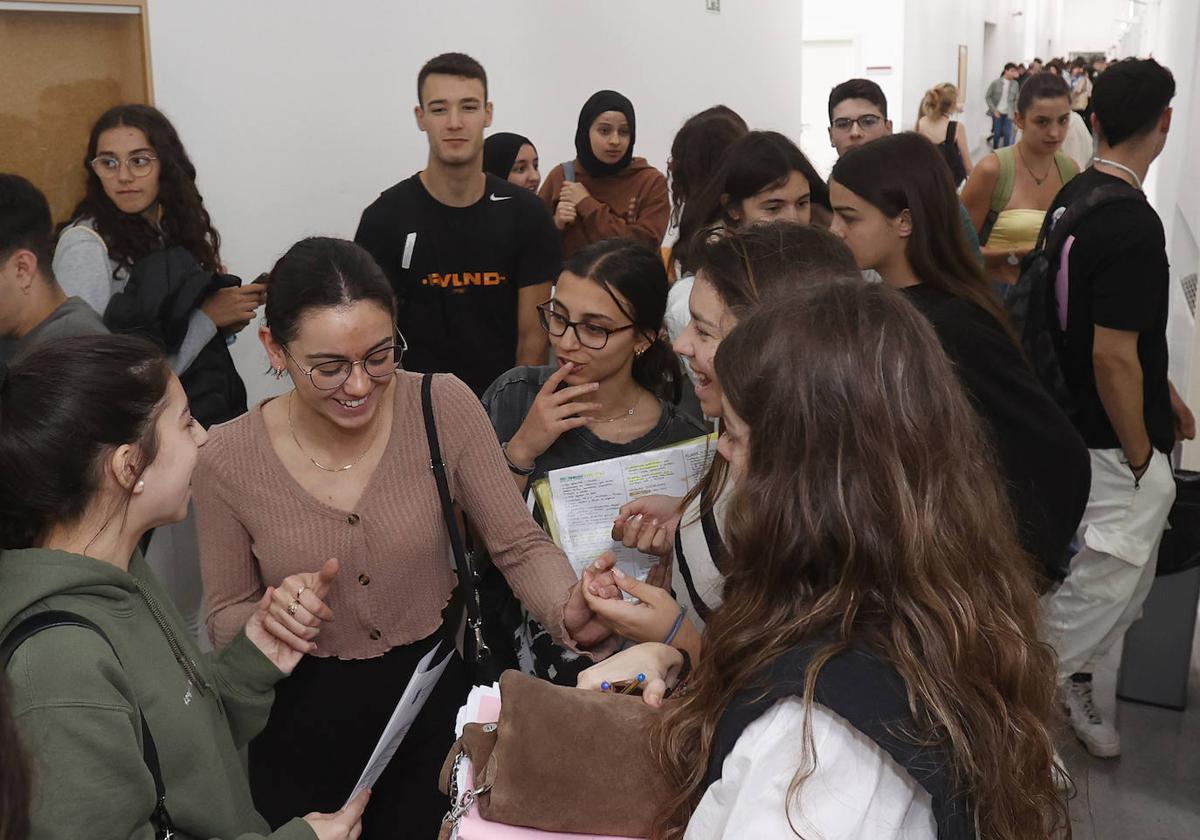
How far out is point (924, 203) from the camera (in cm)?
259

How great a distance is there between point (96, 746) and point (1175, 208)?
869 centimetres

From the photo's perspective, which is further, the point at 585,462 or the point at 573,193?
the point at 573,193

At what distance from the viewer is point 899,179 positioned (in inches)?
102

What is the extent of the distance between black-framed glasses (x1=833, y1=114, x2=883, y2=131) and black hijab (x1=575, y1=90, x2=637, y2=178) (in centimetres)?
92

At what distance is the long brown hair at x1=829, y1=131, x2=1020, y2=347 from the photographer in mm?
2547

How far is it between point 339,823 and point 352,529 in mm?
557

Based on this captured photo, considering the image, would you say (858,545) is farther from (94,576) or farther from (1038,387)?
(1038,387)

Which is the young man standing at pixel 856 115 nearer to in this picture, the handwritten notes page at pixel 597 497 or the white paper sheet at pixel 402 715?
the handwritten notes page at pixel 597 497

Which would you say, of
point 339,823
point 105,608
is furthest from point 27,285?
point 339,823

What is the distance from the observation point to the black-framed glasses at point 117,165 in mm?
3404

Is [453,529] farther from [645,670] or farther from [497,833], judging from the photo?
[497,833]

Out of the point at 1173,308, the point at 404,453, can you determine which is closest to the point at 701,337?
the point at 404,453

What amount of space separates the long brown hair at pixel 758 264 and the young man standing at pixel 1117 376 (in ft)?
4.45

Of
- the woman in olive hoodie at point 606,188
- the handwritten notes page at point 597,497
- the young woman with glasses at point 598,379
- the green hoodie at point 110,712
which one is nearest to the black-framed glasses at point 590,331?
the young woman with glasses at point 598,379
